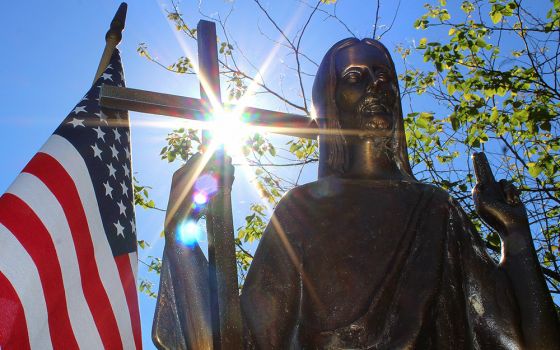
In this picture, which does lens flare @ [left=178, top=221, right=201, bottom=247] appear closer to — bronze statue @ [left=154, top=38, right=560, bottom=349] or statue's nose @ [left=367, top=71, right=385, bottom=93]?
bronze statue @ [left=154, top=38, right=560, bottom=349]

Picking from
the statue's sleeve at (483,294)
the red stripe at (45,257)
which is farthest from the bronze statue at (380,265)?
the red stripe at (45,257)

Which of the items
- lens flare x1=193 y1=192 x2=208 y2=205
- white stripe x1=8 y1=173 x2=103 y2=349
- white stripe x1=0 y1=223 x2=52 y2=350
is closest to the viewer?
lens flare x1=193 y1=192 x2=208 y2=205

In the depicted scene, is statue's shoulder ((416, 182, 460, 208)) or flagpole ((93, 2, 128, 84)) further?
flagpole ((93, 2, 128, 84))

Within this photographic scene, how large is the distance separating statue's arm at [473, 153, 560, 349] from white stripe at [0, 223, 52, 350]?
7.20ft

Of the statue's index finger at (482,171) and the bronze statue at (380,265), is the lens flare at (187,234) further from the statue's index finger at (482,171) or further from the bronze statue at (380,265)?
the statue's index finger at (482,171)

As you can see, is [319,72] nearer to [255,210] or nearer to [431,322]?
[431,322]

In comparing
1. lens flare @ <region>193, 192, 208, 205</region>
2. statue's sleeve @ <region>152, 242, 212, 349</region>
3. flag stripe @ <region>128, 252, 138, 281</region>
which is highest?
flag stripe @ <region>128, 252, 138, 281</region>

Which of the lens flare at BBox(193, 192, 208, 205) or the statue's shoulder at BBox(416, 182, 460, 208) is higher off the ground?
the statue's shoulder at BBox(416, 182, 460, 208)

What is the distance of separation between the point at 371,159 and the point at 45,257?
5.93 feet

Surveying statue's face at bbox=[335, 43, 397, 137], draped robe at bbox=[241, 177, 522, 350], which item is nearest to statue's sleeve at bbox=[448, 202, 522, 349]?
draped robe at bbox=[241, 177, 522, 350]

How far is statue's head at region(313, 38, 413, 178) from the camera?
295 centimetres

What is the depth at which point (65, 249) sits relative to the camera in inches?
143

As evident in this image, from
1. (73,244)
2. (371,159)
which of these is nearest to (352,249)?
(371,159)

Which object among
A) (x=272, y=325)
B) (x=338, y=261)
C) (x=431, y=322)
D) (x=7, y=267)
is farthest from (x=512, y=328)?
(x=7, y=267)
